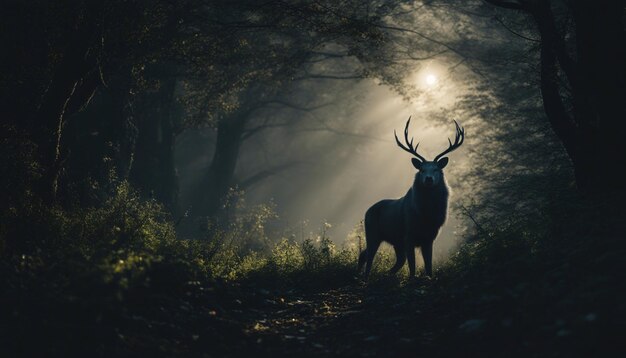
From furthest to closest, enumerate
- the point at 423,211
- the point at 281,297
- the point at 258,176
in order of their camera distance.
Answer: the point at 258,176, the point at 423,211, the point at 281,297

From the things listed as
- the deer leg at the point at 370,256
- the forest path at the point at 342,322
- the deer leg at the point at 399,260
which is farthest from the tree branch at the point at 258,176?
the forest path at the point at 342,322

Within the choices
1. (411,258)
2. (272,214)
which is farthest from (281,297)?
(272,214)

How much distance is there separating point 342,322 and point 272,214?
752 cm

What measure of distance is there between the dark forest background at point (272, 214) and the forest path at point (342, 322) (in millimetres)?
41

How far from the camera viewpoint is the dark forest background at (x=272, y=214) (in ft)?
18.0

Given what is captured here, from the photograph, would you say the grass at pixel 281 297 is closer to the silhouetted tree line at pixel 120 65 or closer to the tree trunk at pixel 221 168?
the silhouetted tree line at pixel 120 65

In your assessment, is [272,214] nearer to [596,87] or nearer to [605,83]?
[596,87]

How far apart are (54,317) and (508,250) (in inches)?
234

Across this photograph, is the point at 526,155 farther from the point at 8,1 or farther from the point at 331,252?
the point at 8,1

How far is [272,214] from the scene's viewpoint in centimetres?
1480

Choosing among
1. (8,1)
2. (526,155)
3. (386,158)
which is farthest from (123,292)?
(386,158)

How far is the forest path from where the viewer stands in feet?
20.0

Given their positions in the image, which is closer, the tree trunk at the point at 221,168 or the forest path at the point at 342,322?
the forest path at the point at 342,322

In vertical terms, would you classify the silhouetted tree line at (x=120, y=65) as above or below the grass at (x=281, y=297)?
above
